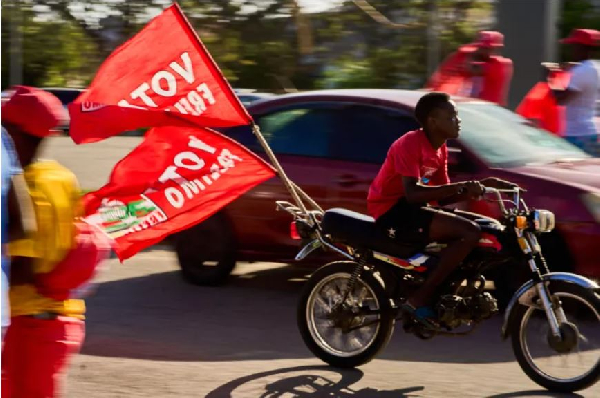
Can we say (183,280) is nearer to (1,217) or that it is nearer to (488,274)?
(488,274)

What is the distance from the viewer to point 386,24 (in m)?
26.6

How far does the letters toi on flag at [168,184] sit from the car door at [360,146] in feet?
8.17

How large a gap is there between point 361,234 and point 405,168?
0.50 metres

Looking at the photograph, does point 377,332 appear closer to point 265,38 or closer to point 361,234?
point 361,234

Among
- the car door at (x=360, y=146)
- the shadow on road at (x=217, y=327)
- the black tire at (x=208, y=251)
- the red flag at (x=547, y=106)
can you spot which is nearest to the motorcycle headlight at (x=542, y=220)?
the shadow on road at (x=217, y=327)

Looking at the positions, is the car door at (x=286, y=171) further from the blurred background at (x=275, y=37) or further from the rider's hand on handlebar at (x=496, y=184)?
the blurred background at (x=275, y=37)

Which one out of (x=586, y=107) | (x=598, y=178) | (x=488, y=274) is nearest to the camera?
(x=488, y=274)

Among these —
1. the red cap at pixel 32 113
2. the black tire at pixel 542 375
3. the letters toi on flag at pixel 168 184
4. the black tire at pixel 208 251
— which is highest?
the red cap at pixel 32 113

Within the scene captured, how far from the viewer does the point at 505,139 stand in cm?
871

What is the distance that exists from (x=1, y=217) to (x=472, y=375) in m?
3.69

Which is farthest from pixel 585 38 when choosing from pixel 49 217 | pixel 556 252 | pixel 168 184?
pixel 49 217

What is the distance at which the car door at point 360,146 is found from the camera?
873cm

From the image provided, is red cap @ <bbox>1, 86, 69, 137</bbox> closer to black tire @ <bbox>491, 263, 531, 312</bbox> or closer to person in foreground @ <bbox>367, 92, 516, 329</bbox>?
person in foreground @ <bbox>367, 92, 516, 329</bbox>

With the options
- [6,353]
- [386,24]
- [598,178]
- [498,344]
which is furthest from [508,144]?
[386,24]
